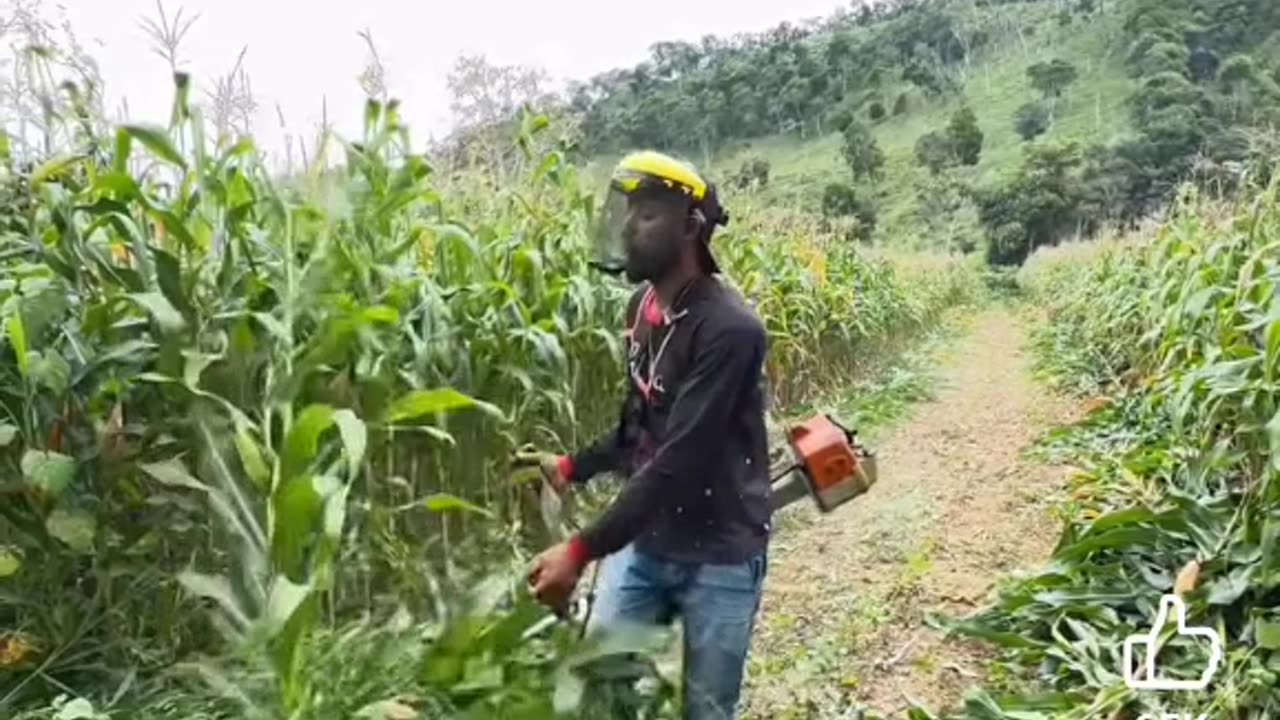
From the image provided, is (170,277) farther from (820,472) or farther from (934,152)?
(934,152)

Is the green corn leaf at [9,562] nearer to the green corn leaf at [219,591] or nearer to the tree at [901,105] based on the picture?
the green corn leaf at [219,591]

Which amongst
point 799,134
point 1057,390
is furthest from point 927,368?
point 799,134

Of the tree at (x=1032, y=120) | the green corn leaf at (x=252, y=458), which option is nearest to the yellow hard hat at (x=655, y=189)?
the green corn leaf at (x=252, y=458)

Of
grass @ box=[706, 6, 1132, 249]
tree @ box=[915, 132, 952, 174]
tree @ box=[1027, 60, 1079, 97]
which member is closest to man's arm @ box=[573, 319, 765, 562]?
grass @ box=[706, 6, 1132, 249]

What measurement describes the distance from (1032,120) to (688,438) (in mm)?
41697

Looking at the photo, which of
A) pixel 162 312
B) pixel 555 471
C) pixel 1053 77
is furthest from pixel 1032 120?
pixel 162 312

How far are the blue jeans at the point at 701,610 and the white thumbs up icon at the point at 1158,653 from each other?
2.51ft

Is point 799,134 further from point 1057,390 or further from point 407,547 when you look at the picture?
point 407,547

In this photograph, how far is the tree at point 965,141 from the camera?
126 feet

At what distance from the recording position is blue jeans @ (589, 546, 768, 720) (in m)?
2.11

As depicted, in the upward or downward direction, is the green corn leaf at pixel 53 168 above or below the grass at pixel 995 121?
above

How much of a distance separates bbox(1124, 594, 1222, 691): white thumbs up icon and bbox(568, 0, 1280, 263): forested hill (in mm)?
6144

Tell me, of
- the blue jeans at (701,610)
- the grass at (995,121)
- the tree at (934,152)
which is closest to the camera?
the blue jeans at (701,610)

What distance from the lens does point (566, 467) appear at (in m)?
2.41
